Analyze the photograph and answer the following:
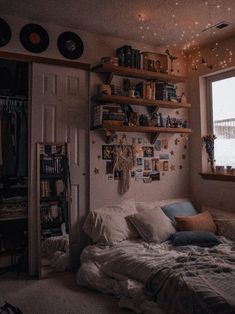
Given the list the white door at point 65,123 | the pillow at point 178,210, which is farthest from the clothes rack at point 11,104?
the pillow at point 178,210

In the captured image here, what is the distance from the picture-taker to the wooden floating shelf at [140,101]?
11.7 feet

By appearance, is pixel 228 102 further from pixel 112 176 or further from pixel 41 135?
pixel 41 135

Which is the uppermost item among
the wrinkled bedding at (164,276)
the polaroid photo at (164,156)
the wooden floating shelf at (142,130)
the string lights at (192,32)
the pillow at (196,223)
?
the string lights at (192,32)

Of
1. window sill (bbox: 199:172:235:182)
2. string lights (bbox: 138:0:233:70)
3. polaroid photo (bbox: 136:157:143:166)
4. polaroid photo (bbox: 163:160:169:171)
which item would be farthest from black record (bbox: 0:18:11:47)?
window sill (bbox: 199:172:235:182)

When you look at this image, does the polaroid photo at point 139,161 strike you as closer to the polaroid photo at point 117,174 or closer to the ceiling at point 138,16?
the polaroid photo at point 117,174

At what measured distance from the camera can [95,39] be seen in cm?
371

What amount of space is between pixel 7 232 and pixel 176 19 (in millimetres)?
3022

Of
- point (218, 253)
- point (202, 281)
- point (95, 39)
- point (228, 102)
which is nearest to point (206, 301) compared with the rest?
point (202, 281)

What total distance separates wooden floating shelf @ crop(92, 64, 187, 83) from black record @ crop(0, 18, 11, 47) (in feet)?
3.16

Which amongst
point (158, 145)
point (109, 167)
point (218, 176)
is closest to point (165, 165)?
point (158, 145)

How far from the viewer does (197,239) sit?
307cm

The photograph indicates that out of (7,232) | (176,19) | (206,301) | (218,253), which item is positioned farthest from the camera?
(7,232)

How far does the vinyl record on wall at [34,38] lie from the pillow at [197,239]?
243 centimetres

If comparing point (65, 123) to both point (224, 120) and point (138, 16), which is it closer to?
point (138, 16)
